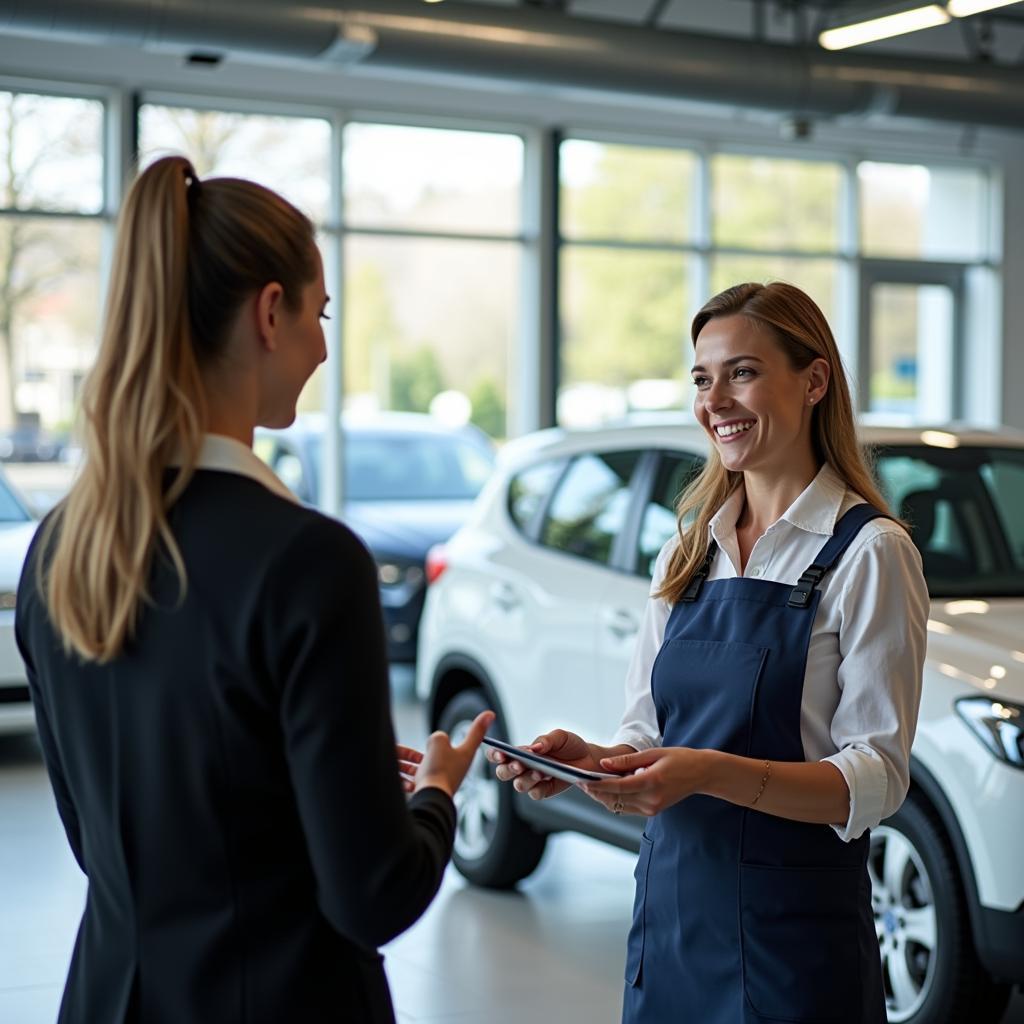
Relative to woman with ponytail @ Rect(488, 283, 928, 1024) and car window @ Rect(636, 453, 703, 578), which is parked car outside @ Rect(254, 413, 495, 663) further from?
woman with ponytail @ Rect(488, 283, 928, 1024)

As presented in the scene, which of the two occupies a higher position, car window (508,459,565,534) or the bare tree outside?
the bare tree outside

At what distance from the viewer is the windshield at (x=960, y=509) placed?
4.66 m

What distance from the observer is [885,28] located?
→ 30.0ft

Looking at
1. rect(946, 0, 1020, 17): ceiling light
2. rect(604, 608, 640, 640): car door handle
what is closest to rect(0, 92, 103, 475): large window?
rect(946, 0, 1020, 17): ceiling light

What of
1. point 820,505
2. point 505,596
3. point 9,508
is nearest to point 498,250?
point 9,508

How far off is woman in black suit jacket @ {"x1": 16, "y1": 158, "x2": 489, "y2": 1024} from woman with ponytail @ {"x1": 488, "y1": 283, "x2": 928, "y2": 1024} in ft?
2.03

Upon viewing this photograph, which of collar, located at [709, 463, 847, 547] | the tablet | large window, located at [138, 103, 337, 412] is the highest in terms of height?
large window, located at [138, 103, 337, 412]

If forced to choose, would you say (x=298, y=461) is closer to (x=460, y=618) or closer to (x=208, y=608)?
(x=460, y=618)

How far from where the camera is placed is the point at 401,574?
9773mm

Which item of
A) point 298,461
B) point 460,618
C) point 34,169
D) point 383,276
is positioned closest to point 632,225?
point 383,276

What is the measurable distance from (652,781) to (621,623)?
264cm

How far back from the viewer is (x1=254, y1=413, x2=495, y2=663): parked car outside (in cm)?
1020

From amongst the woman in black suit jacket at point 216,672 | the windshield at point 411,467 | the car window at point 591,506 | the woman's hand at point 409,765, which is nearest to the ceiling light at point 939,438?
the car window at point 591,506

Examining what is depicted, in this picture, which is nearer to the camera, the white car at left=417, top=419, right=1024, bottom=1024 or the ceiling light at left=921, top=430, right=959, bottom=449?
the white car at left=417, top=419, right=1024, bottom=1024
